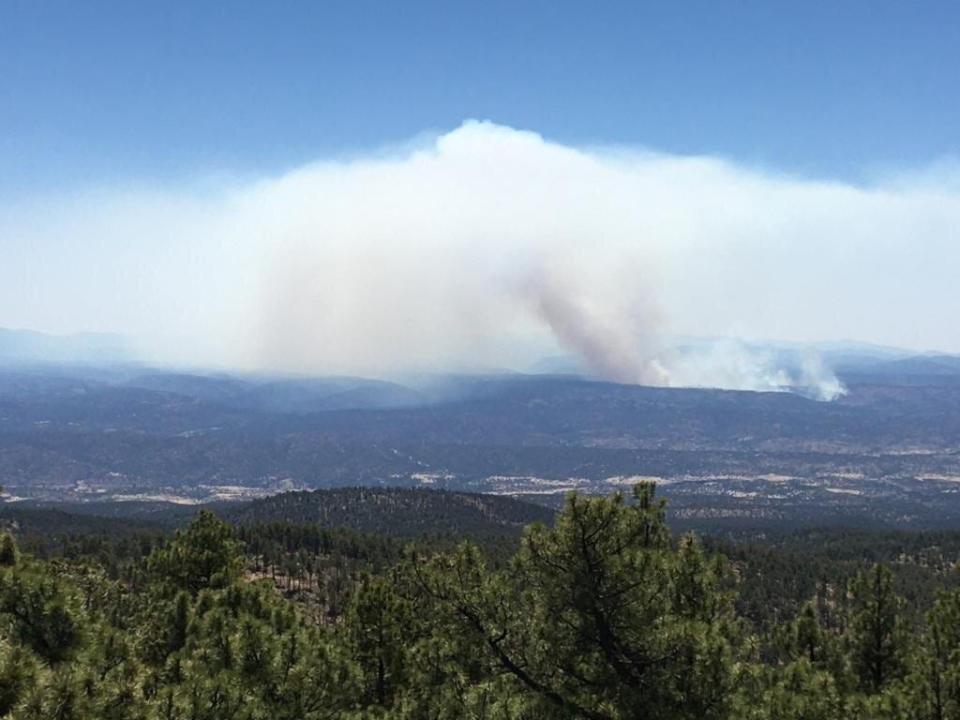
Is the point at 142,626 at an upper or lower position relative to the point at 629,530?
lower

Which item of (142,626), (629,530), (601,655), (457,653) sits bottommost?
(142,626)

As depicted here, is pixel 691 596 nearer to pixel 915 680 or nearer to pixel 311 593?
pixel 915 680

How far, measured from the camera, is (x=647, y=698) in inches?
771

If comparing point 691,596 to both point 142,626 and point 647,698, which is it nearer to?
point 647,698

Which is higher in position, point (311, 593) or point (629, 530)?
point (629, 530)

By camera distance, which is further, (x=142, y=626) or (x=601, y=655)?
(x=142, y=626)

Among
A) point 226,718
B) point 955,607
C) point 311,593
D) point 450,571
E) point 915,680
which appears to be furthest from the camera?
point 311,593

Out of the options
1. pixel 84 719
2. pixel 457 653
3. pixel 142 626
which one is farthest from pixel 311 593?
pixel 84 719

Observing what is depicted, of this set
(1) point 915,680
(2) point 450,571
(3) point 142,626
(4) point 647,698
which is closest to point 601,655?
(4) point 647,698

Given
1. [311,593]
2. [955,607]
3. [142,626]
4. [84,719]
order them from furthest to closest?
[311,593] < [142,626] < [955,607] < [84,719]

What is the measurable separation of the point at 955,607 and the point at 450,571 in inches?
841

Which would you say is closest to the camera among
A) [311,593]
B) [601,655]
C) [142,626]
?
[601,655]

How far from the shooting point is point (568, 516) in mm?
20422

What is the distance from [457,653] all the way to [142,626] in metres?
19.4
